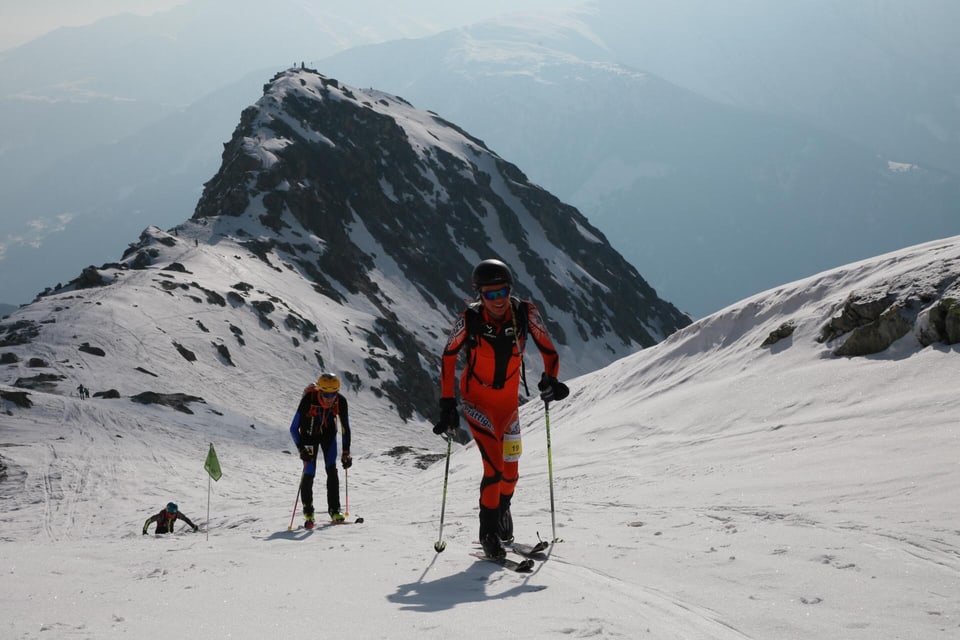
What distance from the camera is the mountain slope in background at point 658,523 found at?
6.08 metres

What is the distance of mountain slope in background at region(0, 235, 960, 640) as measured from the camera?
6.08 m

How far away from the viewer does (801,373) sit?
1736 cm

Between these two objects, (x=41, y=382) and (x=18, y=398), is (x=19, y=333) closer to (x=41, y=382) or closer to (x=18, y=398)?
(x=41, y=382)

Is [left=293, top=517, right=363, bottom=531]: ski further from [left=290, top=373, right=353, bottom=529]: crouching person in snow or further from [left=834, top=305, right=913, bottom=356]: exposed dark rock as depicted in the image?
[left=834, top=305, right=913, bottom=356]: exposed dark rock

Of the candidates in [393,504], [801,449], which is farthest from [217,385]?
[801,449]

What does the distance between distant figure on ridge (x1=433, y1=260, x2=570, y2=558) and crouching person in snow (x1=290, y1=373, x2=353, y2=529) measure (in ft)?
15.8

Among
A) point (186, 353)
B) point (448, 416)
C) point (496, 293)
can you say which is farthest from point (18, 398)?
point (496, 293)

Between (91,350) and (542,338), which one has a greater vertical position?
(91,350)

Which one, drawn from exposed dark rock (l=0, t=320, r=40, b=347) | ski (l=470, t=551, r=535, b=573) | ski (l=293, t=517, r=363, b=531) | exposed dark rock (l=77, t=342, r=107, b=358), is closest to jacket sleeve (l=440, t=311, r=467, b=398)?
ski (l=470, t=551, r=535, b=573)

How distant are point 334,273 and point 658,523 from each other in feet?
226

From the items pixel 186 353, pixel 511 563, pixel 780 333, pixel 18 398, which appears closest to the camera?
pixel 511 563

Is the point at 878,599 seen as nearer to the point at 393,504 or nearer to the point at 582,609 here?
the point at 582,609

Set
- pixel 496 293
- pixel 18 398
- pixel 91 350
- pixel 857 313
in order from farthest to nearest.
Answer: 1. pixel 91 350
2. pixel 18 398
3. pixel 857 313
4. pixel 496 293

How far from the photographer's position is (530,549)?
871 cm
